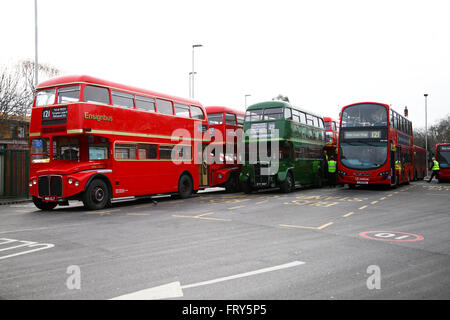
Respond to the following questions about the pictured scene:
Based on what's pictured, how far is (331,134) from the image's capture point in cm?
3155

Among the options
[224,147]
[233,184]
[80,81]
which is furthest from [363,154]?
[80,81]

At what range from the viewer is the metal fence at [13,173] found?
18.5m

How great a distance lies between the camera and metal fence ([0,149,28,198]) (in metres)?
18.5

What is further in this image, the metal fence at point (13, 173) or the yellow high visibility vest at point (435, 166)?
the yellow high visibility vest at point (435, 166)

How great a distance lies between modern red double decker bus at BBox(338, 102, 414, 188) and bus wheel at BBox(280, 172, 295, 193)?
2903 millimetres

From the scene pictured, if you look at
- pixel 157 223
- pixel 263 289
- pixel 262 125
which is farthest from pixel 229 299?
pixel 262 125

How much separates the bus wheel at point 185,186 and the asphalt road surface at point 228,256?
19.9 ft

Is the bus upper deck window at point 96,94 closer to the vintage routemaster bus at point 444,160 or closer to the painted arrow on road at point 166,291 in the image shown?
the painted arrow on road at point 166,291

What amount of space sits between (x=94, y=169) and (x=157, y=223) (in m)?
4.59

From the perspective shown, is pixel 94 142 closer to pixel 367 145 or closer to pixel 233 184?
pixel 233 184

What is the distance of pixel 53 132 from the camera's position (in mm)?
13430

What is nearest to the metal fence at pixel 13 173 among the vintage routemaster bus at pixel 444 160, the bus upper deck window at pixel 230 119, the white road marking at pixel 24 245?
the bus upper deck window at pixel 230 119

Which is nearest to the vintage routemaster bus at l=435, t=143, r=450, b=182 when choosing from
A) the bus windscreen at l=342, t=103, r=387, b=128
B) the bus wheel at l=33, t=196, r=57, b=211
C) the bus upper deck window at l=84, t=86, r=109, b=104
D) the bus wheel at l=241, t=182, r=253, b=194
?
the bus windscreen at l=342, t=103, r=387, b=128

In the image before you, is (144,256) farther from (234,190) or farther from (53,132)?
(234,190)
